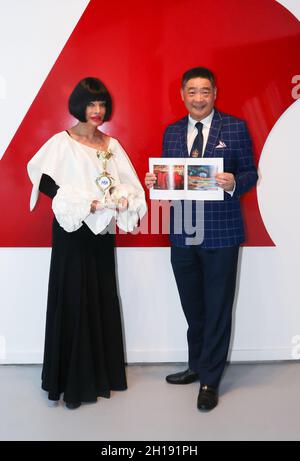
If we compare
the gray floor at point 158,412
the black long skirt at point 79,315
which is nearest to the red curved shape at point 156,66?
the black long skirt at point 79,315

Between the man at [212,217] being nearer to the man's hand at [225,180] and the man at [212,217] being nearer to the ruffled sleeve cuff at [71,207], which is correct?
the man's hand at [225,180]

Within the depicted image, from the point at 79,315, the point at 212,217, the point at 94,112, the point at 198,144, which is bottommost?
the point at 79,315

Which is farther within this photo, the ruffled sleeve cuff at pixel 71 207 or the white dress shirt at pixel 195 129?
the white dress shirt at pixel 195 129

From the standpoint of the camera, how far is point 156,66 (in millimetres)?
2904

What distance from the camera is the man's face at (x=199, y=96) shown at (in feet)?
8.25

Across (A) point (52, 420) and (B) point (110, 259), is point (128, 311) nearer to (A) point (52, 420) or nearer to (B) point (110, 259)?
(B) point (110, 259)

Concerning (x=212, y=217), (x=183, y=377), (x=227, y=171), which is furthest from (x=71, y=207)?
(x=183, y=377)

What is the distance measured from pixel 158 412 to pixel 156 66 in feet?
6.42

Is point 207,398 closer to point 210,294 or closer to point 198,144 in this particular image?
point 210,294

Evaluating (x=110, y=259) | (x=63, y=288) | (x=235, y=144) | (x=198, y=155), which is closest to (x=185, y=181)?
(x=198, y=155)

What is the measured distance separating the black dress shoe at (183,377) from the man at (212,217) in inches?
9.6

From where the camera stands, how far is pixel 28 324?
3.09m

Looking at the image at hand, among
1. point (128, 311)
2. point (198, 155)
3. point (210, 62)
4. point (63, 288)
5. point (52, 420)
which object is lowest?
point (52, 420)

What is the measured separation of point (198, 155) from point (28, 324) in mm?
1520
